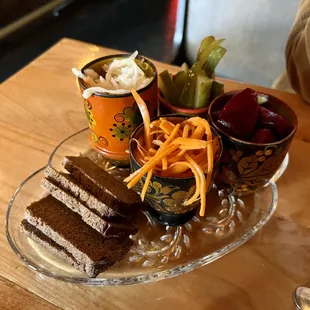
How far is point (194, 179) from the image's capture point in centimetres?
61

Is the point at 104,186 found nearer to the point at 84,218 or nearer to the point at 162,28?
the point at 84,218

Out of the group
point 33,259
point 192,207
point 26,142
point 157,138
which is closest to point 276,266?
point 192,207

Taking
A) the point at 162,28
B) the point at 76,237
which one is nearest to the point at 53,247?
the point at 76,237

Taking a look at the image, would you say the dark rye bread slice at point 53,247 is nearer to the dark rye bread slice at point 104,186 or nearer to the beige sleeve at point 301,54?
the dark rye bread slice at point 104,186

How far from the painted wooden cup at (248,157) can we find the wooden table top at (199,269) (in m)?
0.08

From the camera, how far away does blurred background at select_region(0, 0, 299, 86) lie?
1541mm

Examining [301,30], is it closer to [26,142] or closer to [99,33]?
[26,142]

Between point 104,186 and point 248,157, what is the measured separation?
0.75ft

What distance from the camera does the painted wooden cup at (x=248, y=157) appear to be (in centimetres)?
65

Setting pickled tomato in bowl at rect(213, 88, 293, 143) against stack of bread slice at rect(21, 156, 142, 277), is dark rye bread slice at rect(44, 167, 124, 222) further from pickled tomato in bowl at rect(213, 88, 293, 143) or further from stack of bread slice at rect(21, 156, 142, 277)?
pickled tomato in bowl at rect(213, 88, 293, 143)

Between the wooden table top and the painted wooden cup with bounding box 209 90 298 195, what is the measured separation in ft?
0.27

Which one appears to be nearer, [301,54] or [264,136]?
[264,136]

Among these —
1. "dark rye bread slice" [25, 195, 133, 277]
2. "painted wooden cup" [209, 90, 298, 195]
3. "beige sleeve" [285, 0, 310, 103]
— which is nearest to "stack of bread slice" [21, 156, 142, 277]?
"dark rye bread slice" [25, 195, 133, 277]

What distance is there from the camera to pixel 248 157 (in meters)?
0.66
